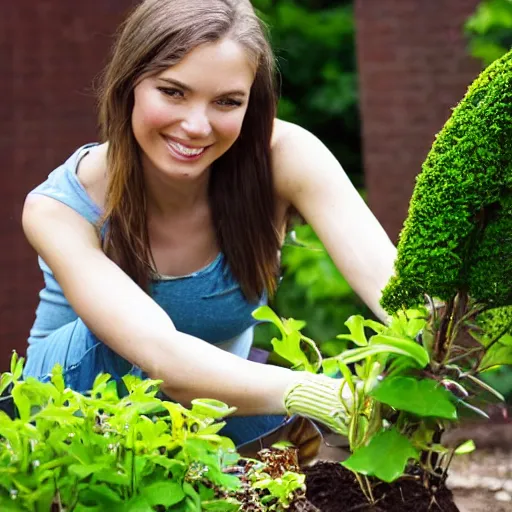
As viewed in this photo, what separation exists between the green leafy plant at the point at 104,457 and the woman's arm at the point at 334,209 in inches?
31.9

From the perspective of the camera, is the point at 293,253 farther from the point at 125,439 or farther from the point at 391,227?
the point at 125,439

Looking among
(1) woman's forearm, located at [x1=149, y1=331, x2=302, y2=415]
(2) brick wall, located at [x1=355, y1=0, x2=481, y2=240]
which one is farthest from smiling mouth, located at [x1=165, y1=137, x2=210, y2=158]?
(2) brick wall, located at [x1=355, y1=0, x2=481, y2=240]

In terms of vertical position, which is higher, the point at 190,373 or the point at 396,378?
the point at 396,378

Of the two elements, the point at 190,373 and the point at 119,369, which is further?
the point at 119,369

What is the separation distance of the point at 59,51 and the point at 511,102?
3.97m

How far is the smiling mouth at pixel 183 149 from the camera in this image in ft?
7.07

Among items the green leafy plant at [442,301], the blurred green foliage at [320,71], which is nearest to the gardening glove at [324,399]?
the green leafy plant at [442,301]

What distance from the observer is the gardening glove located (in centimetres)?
166

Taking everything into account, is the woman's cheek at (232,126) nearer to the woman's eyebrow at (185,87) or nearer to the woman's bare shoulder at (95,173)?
the woman's eyebrow at (185,87)

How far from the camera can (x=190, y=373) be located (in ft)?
6.24

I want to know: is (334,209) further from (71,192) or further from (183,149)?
(71,192)

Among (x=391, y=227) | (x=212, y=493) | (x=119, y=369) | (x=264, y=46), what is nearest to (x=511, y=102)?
(x=212, y=493)

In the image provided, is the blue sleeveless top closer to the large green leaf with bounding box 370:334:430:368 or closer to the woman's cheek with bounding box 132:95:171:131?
the woman's cheek with bounding box 132:95:171:131

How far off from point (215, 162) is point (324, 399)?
0.90m
